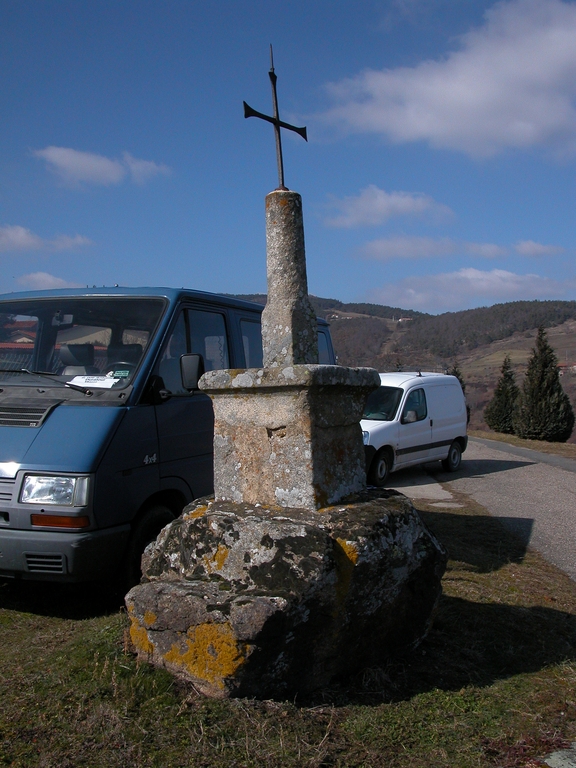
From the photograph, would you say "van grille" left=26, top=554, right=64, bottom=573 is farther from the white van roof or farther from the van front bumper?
the white van roof

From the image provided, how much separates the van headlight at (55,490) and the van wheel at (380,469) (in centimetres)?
728

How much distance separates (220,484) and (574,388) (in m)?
64.9

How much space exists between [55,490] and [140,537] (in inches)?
27.9

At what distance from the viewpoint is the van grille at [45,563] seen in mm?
3906

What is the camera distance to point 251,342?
20.8ft

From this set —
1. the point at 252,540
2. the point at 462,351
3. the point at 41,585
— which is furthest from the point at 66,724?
the point at 462,351

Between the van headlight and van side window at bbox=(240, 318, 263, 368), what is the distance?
251 cm

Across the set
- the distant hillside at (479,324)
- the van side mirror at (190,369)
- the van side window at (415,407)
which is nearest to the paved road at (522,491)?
the van side window at (415,407)

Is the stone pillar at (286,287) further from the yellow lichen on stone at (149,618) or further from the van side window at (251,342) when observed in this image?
the van side window at (251,342)

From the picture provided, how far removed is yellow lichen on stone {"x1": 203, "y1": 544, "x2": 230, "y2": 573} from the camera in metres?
3.10

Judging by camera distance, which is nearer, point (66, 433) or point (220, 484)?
point (220, 484)

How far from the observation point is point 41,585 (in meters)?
4.84

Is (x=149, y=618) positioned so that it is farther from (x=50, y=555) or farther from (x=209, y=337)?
(x=209, y=337)

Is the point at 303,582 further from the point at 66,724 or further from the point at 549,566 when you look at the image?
the point at 549,566
